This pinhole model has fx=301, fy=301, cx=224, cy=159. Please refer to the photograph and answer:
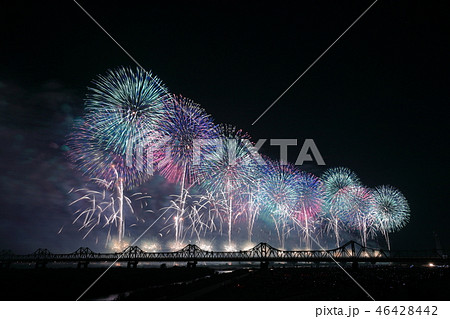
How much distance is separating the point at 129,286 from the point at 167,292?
15773mm

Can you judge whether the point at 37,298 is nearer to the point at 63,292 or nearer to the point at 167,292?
the point at 63,292

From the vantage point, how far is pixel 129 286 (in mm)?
42031

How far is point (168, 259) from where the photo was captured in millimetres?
123000

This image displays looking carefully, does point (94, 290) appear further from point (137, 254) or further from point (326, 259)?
point (137, 254)

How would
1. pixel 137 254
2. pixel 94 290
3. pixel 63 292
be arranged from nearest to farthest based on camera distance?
pixel 63 292 → pixel 94 290 → pixel 137 254

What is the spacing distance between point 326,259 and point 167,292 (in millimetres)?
Answer: 98181

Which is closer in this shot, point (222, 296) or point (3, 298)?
point (3, 298)
